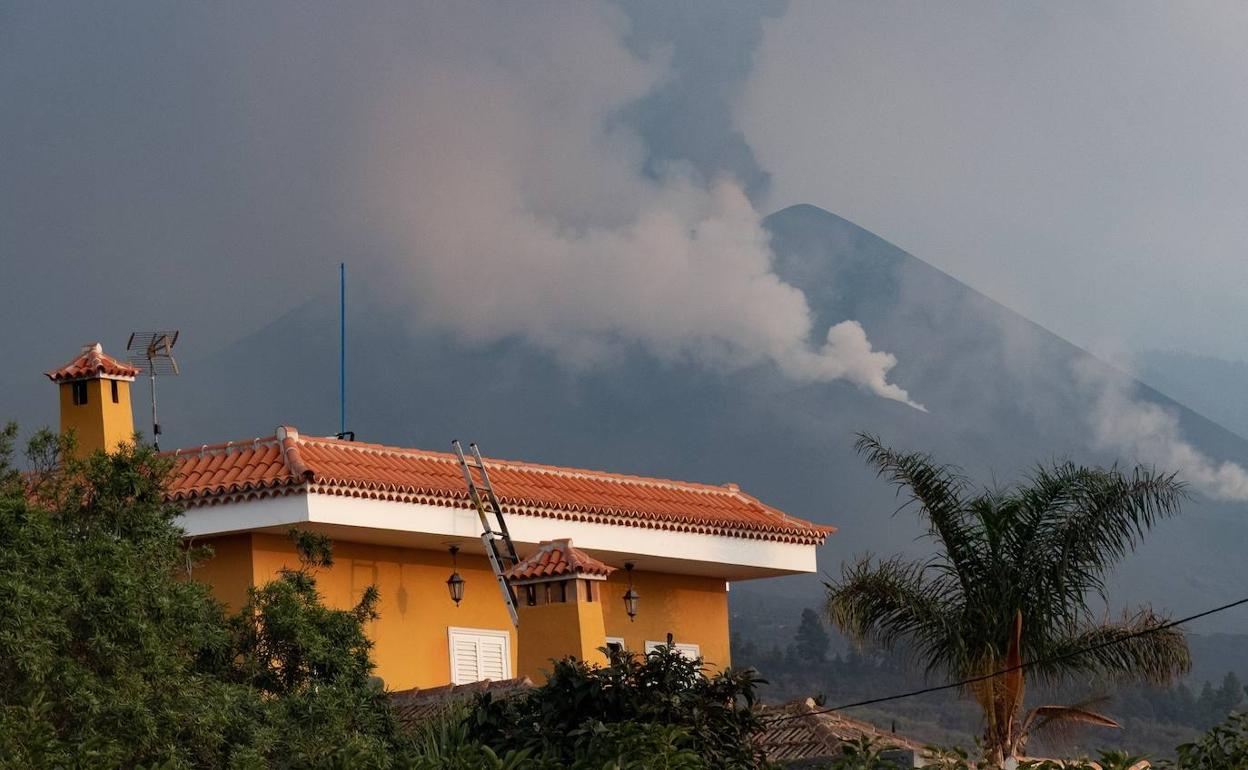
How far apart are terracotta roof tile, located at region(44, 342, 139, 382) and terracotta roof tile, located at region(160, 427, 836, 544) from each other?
1.12 meters

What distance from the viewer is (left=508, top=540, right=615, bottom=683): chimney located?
18.8 meters

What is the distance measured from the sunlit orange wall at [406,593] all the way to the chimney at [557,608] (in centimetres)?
192

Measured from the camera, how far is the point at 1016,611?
19.3 metres

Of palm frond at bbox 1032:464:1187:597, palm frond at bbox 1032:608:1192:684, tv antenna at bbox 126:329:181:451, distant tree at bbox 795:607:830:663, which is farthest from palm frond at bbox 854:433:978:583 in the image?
distant tree at bbox 795:607:830:663

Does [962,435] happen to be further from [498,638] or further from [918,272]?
[498,638]

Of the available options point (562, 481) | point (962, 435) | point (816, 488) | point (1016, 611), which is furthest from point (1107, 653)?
point (962, 435)

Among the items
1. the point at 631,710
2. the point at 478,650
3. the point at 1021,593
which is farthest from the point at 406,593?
the point at 631,710

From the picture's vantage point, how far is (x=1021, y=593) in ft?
63.9

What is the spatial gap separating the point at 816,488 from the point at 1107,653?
419ft

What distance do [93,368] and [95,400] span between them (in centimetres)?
35

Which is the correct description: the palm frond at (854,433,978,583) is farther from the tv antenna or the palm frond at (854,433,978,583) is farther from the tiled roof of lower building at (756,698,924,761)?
the tv antenna

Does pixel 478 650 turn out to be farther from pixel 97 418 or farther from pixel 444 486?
pixel 97 418

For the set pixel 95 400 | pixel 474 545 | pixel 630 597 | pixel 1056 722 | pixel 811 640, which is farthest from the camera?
pixel 811 640

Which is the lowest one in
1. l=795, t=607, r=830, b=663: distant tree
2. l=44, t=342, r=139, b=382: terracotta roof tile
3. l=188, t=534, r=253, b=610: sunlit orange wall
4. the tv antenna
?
l=795, t=607, r=830, b=663: distant tree
